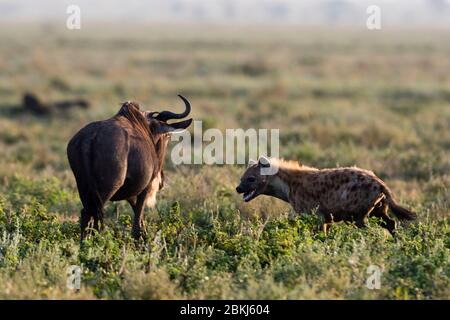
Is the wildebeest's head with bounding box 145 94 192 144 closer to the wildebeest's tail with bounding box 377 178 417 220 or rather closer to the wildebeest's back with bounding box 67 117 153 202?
the wildebeest's back with bounding box 67 117 153 202

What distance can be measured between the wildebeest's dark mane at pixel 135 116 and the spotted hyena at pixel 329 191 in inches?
51.5

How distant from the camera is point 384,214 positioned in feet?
28.1

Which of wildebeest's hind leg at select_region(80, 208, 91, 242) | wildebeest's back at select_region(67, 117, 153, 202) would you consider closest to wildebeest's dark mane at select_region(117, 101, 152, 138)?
wildebeest's back at select_region(67, 117, 153, 202)

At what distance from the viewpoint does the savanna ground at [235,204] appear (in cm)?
647

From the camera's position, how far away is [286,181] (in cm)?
904

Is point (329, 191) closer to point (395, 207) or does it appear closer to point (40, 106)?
point (395, 207)

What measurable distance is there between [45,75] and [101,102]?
7570mm

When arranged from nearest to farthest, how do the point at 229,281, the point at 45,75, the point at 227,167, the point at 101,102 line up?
the point at 229,281
the point at 227,167
the point at 101,102
the point at 45,75

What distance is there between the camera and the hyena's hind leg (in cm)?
844

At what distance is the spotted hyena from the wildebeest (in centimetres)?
132
